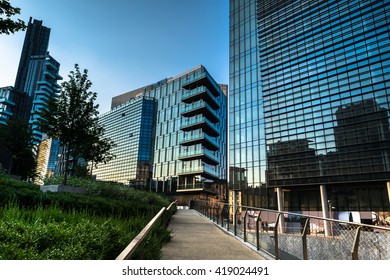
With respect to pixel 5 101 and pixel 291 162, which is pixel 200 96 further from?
pixel 5 101

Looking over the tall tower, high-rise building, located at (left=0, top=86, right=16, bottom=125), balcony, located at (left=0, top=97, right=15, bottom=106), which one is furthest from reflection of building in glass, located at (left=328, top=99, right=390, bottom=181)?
the tall tower

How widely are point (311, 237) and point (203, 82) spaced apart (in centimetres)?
5196

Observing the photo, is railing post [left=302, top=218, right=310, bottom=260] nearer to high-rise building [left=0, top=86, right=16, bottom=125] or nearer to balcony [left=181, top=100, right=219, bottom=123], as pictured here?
balcony [left=181, top=100, right=219, bottom=123]

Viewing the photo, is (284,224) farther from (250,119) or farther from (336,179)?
(250,119)

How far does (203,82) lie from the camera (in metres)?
55.3

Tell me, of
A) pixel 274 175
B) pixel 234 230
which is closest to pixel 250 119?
pixel 274 175

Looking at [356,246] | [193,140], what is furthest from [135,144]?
[356,246]

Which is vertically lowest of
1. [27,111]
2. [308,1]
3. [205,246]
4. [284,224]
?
[205,246]

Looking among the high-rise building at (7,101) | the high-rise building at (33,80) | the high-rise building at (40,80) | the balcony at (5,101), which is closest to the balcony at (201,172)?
the high-rise building at (40,80)

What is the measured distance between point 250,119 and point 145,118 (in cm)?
4283

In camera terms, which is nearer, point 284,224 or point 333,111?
point 284,224

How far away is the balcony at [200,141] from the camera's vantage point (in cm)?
5128

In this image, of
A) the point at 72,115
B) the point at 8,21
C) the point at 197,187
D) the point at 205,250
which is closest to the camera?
the point at 205,250

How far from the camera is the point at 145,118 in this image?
76.9m
